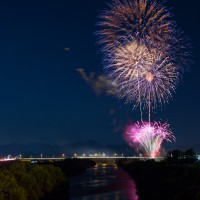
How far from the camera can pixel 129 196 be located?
4003 centimetres

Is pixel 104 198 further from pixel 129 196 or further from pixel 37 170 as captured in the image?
pixel 37 170

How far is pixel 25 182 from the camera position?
99.5 ft

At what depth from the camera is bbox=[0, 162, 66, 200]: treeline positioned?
24.5 m

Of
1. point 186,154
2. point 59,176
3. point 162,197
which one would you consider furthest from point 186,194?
point 186,154

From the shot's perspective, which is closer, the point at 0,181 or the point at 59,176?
the point at 0,181

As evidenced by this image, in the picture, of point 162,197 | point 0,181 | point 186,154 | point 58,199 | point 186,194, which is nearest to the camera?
point 186,194

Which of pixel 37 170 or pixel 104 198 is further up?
pixel 37 170

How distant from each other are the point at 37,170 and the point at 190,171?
15.3 m

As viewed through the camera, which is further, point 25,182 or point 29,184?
point 29,184

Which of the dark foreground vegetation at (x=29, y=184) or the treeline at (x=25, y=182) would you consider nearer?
the treeline at (x=25, y=182)

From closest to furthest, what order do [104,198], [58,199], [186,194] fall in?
[186,194] → [58,199] → [104,198]

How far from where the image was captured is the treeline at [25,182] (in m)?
24.5

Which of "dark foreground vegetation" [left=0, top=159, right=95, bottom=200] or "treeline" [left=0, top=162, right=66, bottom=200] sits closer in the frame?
"treeline" [left=0, top=162, right=66, bottom=200]

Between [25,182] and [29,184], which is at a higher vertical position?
[25,182]
